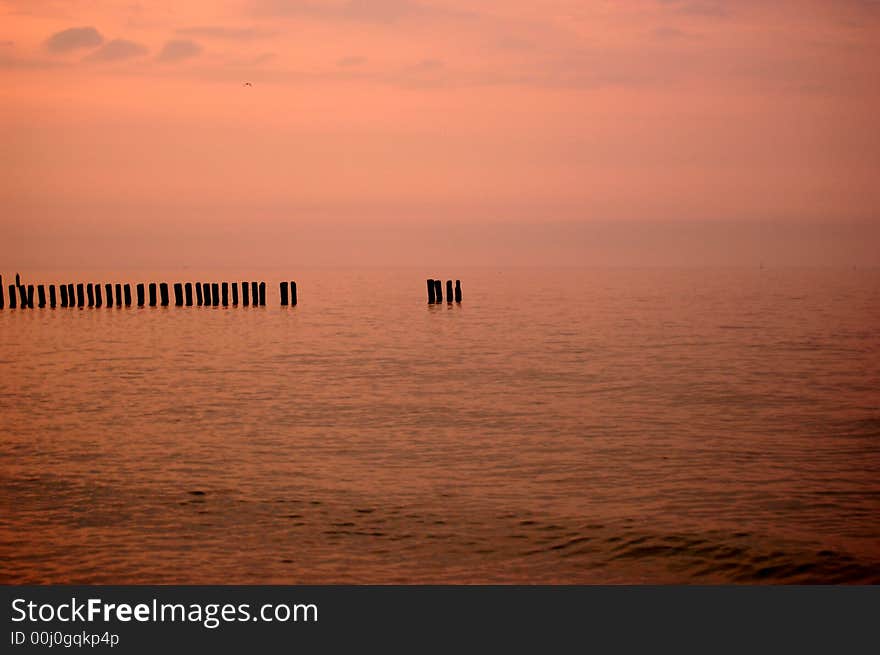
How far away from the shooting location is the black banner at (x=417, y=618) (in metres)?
8.45

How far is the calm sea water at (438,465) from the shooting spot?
11.3m

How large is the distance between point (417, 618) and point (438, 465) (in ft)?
24.2

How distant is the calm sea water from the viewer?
11328 mm

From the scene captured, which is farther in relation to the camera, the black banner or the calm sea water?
the calm sea water

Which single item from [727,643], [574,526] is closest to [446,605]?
[727,643]

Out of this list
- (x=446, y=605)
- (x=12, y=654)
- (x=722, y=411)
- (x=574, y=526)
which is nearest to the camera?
(x=12, y=654)

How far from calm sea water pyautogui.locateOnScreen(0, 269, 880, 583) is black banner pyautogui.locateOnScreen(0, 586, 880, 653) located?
0.98m

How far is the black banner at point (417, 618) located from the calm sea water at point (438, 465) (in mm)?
978

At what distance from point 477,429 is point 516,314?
1717 inches

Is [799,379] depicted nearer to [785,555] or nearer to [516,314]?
[785,555]

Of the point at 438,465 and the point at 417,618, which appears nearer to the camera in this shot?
the point at 417,618

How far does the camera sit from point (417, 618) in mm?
9055

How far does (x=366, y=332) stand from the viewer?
48656 millimetres

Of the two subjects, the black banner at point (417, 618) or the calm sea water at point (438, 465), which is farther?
the calm sea water at point (438, 465)
